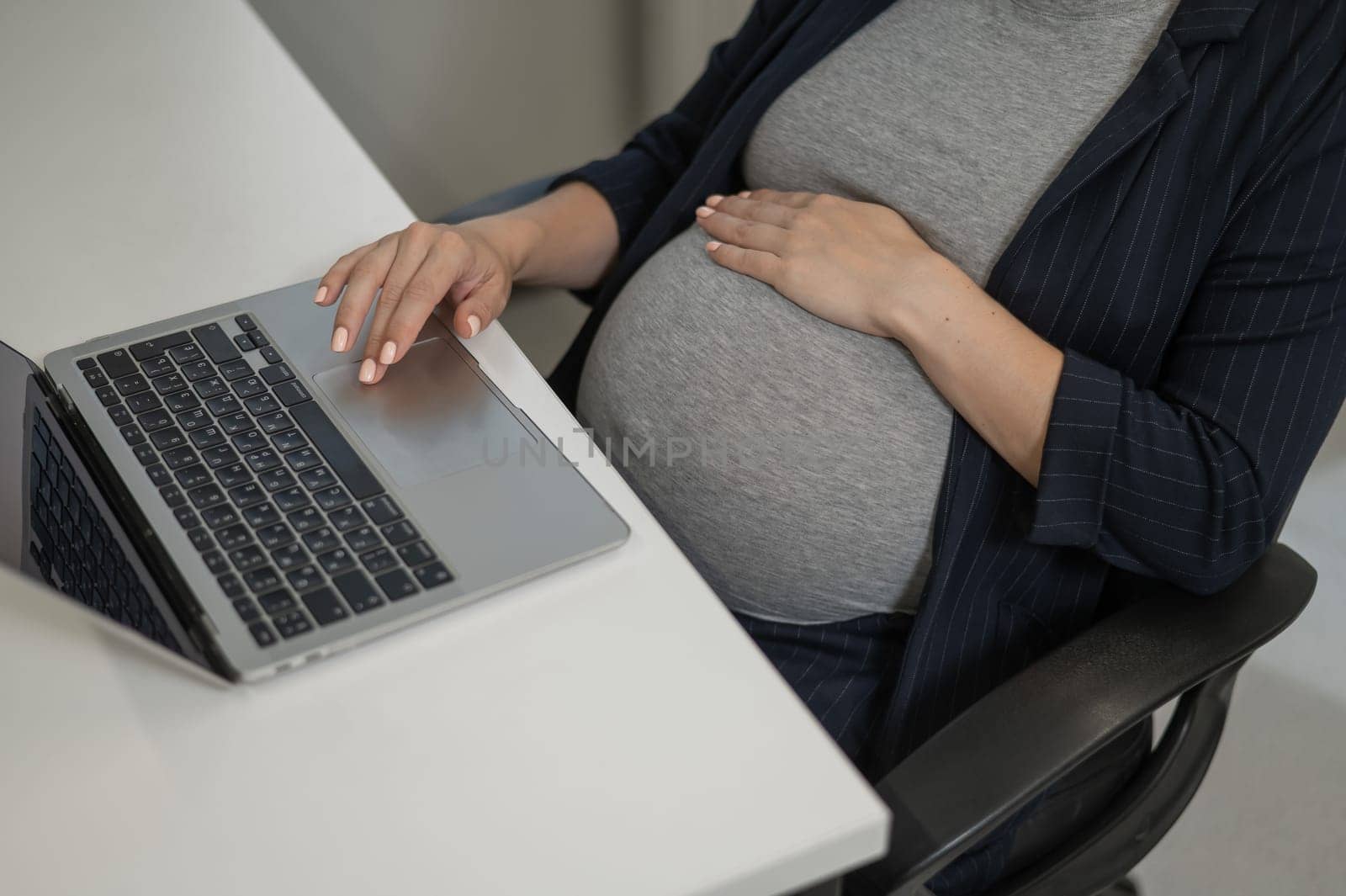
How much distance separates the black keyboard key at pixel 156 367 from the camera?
2.56 ft

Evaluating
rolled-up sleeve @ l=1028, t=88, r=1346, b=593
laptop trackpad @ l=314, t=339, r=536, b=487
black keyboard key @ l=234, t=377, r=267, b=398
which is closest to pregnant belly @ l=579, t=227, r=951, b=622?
rolled-up sleeve @ l=1028, t=88, r=1346, b=593

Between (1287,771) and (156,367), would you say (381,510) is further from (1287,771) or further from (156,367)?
(1287,771)

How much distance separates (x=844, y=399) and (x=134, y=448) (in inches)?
19.9

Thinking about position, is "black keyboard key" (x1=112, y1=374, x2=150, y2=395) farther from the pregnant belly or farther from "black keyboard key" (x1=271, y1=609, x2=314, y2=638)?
the pregnant belly

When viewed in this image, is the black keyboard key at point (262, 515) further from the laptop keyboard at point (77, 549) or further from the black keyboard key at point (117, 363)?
the black keyboard key at point (117, 363)

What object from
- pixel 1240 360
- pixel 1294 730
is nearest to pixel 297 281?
pixel 1240 360

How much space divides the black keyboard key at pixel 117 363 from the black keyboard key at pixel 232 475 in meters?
0.13

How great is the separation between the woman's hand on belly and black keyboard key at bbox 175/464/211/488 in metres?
0.46

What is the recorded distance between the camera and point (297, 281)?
88 cm

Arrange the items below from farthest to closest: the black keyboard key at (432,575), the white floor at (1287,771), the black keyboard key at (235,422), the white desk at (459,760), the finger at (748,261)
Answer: the white floor at (1287,771) < the finger at (748,261) < the black keyboard key at (235,422) < the black keyboard key at (432,575) < the white desk at (459,760)

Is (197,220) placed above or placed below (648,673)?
above

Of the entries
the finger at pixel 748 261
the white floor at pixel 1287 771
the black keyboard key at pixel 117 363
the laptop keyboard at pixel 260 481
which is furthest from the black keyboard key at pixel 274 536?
the white floor at pixel 1287 771

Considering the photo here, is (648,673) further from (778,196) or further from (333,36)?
(333,36)

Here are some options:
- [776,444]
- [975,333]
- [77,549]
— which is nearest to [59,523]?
[77,549]
